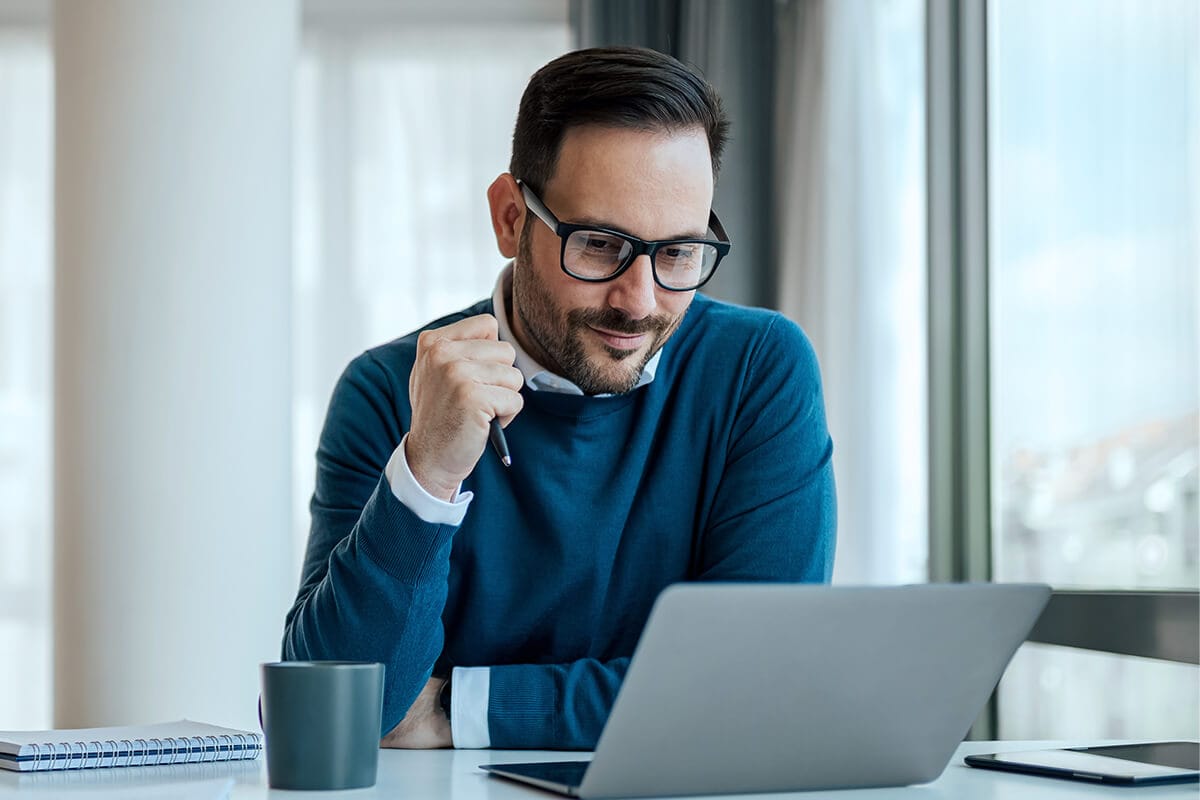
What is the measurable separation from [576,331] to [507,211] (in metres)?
0.23

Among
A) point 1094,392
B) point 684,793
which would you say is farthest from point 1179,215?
point 684,793

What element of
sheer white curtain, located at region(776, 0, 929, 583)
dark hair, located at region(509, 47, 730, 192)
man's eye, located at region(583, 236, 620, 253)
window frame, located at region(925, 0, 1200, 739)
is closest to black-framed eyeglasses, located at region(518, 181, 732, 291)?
man's eye, located at region(583, 236, 620, 253)

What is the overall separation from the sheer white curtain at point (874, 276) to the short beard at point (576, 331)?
1765 mm

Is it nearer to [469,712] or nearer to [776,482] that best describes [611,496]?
[776,482]

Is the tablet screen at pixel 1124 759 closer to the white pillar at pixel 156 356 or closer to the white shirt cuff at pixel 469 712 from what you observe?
the white shirt cuff at pixel 469 712

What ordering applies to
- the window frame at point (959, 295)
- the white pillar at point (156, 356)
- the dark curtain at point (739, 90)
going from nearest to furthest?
the white pillar at point (156, 356) → the window frame at point (959, 295) → the dark curtain at point (739, 90)

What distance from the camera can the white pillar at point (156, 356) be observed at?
253 centimetres

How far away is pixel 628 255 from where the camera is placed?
4.66 feet

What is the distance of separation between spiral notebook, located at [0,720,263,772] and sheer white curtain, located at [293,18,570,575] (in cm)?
269

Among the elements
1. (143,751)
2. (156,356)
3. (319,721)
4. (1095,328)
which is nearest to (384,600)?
(143,751)

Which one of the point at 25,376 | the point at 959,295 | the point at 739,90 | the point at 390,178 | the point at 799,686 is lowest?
the point at 799,686

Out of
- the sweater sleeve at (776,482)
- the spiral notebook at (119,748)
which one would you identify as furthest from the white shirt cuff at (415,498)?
the sweater sleeve at (776,482)

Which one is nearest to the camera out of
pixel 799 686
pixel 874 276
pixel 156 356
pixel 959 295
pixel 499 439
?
pixel 799 686

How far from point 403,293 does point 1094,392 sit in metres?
1.94
